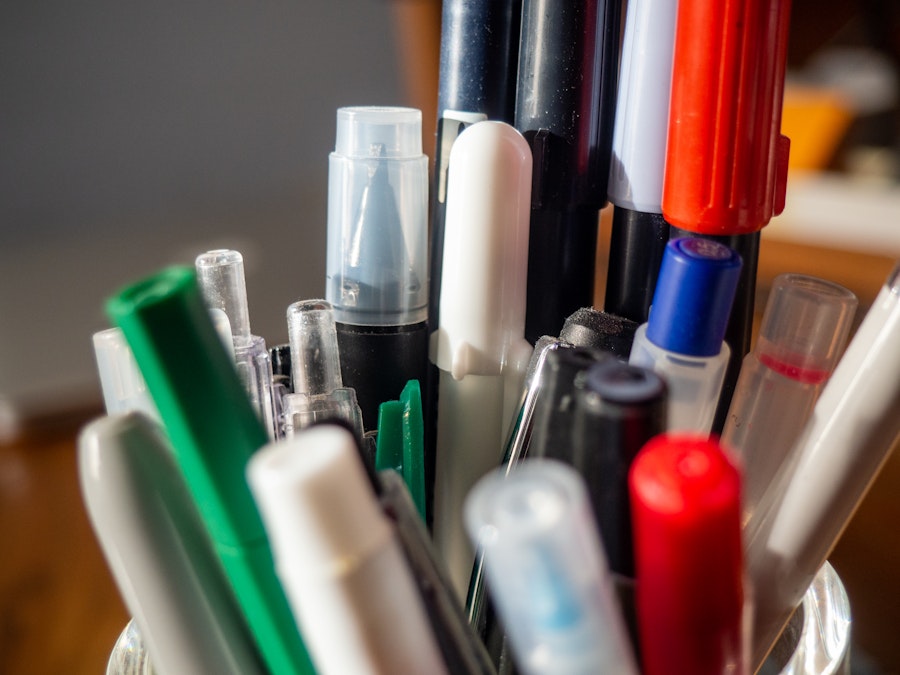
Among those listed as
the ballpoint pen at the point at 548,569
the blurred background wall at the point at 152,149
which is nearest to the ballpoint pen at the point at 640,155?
the ballpoint pen at the point at 548,569

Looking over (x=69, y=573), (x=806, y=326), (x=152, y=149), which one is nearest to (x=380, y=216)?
(x=806, y=326)

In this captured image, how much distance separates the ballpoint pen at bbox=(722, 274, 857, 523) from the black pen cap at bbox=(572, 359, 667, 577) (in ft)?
0.20

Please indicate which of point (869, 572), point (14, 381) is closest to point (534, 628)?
point (869, 572)

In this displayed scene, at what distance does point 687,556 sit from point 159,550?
0.09 metres

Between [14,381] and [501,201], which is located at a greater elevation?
[501,201]

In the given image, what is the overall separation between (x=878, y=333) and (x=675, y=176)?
0.18 feet

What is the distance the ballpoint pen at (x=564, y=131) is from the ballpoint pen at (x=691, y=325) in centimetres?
6

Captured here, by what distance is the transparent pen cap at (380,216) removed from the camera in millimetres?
215

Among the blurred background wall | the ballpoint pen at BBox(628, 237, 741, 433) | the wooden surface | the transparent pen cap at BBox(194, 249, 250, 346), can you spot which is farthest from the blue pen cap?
the blurred background wall

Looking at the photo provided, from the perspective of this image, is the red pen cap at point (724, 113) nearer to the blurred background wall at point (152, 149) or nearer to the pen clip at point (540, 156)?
the pen clip at point (540, 156)

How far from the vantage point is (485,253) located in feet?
0.65

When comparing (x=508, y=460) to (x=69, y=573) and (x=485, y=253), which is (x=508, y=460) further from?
(x=69, y=573)

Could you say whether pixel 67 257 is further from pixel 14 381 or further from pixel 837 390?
pixel 837 390

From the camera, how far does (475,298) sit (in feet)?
0.66
